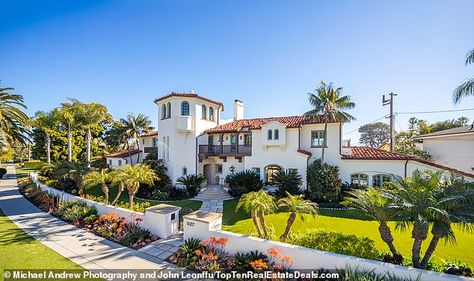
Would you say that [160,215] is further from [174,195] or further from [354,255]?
[174,195]

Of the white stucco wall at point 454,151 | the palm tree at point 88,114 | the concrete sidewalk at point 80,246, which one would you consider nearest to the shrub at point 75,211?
the concrete sidewalk at point 80,246

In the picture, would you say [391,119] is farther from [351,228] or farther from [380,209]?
[380,209]

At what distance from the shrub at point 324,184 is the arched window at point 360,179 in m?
1.83

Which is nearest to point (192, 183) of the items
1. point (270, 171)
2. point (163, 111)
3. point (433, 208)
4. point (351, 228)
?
point (270, 171)

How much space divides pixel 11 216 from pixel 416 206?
21010 millimetres

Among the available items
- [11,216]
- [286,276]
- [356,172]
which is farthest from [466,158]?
[11,216]

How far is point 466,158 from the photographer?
19281mm

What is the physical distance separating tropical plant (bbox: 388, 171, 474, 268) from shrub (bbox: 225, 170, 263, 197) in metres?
13.3

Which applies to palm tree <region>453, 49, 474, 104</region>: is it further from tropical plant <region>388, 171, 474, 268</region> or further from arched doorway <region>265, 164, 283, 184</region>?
arched doorway <region>265, 164, 283, 184</region>

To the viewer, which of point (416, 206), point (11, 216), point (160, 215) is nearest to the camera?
point (416, 206)

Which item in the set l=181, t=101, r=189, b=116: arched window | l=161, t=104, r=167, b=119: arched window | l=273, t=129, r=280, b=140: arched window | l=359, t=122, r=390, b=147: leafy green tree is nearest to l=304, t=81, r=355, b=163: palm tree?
l=273, t=129, r=280, b=140: arched window

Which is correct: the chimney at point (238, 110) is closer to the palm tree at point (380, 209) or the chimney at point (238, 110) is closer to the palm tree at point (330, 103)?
the palm tree at point (330, 103)

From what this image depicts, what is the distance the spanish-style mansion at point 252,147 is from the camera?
18.7 m

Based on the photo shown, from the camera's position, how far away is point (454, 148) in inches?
796
